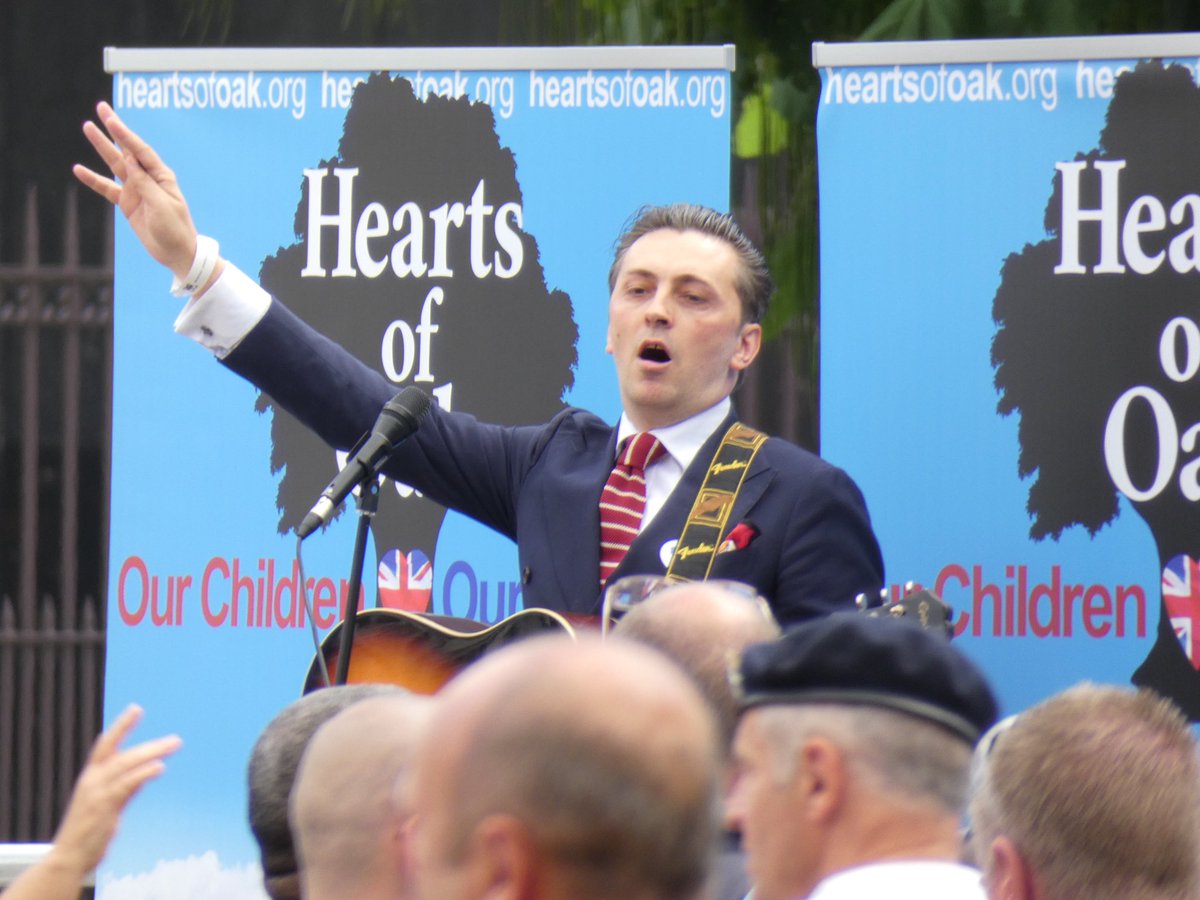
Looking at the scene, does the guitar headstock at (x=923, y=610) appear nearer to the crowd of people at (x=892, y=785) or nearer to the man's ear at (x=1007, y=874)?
the crowd of people at (x=892, y=785)

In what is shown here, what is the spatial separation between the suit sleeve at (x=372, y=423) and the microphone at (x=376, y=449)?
0.29 metres

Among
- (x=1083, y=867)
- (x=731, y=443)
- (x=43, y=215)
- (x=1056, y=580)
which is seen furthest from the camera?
(x=43, y=215)

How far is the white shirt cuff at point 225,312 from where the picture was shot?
11.7 feet

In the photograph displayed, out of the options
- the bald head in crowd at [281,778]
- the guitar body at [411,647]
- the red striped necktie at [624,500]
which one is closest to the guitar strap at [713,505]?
the red striped necktie at [624,500]

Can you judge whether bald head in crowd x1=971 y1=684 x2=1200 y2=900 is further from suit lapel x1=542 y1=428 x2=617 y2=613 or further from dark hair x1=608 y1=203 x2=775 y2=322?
dark hair x1=608 y1=203 x2=775 y2=322

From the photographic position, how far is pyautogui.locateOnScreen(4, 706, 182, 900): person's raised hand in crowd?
2.09 m

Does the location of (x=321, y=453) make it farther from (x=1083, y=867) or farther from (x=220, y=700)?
(x=1083, y=867)

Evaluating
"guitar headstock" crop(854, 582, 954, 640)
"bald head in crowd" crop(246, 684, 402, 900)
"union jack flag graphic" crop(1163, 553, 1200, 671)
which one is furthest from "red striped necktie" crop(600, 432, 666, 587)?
"bald head in crowd" crop(246, 684, 402, 900)

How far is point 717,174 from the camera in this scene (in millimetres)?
4359

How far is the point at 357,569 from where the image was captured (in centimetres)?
324

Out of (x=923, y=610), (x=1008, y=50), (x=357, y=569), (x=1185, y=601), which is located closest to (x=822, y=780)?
(x=923, y=610)

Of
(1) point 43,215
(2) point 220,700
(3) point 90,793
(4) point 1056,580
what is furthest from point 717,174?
(1) point 43,215

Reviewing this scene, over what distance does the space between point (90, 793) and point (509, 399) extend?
7.69 feet

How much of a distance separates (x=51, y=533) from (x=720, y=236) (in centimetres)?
367
